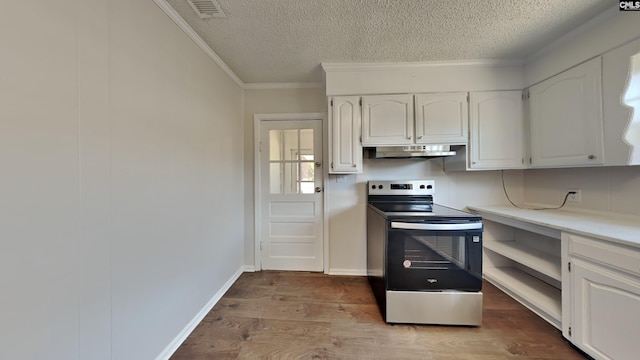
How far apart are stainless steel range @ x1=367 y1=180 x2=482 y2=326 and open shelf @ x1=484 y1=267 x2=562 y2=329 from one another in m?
0.50

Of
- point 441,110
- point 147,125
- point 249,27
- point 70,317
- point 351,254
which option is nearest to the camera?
point 70,317

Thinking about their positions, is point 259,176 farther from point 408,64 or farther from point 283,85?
point 408,64

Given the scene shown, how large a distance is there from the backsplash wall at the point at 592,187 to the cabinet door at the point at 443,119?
2.95 feet

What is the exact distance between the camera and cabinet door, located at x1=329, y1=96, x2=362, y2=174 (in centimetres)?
231

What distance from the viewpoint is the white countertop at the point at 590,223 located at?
1.27m

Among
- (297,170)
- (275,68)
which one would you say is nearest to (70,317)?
(297,170)

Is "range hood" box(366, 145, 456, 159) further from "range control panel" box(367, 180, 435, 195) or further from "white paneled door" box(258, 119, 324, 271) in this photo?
"white paneled door" box(258, 119, 324, 271)

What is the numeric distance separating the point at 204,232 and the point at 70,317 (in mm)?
1025

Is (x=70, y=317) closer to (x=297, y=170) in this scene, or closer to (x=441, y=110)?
(x=297, y=170)

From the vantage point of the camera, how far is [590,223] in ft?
5.14

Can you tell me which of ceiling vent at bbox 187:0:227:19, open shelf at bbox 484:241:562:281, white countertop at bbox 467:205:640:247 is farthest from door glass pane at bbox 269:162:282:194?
open shelf at bbox 484:241:562:281

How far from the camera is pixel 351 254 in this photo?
106 inches

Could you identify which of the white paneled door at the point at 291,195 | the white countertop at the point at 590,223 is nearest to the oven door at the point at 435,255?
the white countertop at the point at 590,223

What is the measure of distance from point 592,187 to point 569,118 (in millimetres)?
614
